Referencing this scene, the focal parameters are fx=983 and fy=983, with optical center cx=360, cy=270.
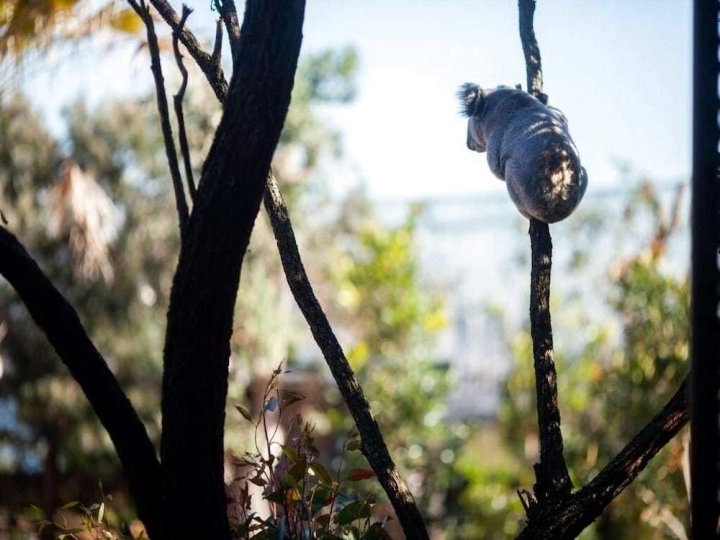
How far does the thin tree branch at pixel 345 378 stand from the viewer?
5.00ft

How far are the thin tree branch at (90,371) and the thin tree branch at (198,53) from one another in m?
0.51

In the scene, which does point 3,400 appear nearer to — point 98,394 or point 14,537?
point 14,537

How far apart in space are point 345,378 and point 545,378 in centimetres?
32

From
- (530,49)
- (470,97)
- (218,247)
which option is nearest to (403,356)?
(470,97)

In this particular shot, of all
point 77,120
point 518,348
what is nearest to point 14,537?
point 77,120

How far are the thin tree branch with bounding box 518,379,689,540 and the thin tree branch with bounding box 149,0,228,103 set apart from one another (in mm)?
845

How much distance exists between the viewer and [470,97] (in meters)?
1.95

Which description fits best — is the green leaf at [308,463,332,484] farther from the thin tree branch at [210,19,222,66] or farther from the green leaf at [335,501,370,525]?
the thin tree branch at [210,19,222,66]

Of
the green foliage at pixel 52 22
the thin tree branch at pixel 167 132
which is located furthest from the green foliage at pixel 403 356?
the thin tree branch at pixel 167 132

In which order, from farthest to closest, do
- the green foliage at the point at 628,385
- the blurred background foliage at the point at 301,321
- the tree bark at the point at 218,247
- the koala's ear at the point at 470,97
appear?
the blurred background foliage at the point at 301,321 < the green foliage at the point at 628,385 < the koala's ear at the point at 470,97 < the tree bark at the point at 218,247

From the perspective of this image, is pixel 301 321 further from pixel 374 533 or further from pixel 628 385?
pixel 374 533

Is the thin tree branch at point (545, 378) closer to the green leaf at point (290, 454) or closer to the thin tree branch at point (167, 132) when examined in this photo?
the green leaf at point (290, 454)

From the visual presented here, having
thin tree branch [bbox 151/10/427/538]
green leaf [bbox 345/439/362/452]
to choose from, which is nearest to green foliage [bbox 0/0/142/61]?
thin tree branch [bbox 151/10/427/538]

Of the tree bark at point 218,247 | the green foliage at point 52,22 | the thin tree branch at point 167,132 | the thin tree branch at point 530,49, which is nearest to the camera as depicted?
the tree bark at point 218,247
